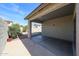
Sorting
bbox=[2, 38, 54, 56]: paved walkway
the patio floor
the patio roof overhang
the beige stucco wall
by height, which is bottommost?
bbox=[2, 38, 54, 56]: paved walkway

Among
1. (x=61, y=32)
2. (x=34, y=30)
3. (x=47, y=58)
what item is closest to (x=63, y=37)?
(x=61, y=32)

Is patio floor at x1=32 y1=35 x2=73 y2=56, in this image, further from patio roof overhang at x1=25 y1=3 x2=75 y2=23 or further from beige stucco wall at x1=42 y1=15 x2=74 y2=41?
patio roof overhang at x1=25 y1=3 x2=75 y2=23

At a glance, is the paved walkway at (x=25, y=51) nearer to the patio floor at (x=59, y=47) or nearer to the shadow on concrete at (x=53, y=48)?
the shadow on concrete at (x=53, y=48)

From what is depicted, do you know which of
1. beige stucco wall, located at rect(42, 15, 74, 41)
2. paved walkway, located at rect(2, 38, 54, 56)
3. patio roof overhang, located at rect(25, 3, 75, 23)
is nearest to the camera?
patio roof overhang, located at rect(25, 3, 75, 23)

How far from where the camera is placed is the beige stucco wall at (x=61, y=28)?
992 cm

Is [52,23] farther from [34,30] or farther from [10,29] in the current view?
[34,30]

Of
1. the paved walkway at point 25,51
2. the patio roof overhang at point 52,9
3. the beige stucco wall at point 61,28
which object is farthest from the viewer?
the beige stucco wall at point 61,28

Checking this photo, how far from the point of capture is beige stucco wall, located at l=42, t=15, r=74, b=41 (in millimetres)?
9922

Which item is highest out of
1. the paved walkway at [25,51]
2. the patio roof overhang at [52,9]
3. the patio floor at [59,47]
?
the patio roof overhang at [52,9]

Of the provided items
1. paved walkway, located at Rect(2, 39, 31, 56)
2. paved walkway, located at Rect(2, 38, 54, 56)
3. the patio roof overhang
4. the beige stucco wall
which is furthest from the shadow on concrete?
the patio roof overhang

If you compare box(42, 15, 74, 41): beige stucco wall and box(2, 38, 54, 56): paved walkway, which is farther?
box(42, 15, 74, 41): beige stucco wall

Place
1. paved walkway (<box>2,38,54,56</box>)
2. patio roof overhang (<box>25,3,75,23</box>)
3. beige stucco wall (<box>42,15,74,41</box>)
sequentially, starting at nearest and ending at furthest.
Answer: patio roof overhang (<box>25,3,75,23</box>) < paved walkway (<box>2,38,54,56</box>) < beige stucco wall (<box>42,15,74,41</box>)

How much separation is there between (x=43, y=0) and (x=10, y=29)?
26.2 ft

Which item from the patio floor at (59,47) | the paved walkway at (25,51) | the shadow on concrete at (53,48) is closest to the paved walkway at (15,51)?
the paved walkway at (25,51)
